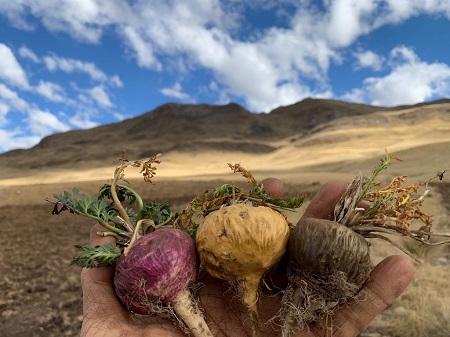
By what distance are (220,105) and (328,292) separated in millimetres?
71584

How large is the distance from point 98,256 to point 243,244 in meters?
1.04

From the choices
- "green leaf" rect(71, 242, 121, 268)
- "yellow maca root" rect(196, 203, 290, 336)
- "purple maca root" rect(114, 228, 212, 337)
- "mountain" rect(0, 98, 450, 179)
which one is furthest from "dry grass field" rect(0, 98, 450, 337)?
"mountain" rect(0, 98, 450, 179)

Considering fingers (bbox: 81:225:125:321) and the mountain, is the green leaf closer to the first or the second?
fingers (bbox: 81:225:125:321)

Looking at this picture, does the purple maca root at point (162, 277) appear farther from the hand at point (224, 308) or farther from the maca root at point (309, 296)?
the maca root at point (309, 296)

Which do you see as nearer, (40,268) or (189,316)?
(189,316)

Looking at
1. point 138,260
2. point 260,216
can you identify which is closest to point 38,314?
point 138,260

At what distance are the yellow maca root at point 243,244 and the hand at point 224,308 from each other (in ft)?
1.06

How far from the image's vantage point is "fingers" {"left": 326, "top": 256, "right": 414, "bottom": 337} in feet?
10.7

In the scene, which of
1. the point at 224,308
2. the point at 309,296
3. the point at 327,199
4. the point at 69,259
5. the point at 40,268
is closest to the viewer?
the point at 309,296

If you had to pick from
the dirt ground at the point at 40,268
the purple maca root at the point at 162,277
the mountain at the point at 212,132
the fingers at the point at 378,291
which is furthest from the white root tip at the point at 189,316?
the mountain at the point at 212,132

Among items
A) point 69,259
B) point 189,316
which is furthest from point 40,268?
point 189,316

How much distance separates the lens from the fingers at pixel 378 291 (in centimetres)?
326

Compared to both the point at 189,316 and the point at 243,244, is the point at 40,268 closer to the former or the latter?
the point at 189,316

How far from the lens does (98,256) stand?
9.75ft
